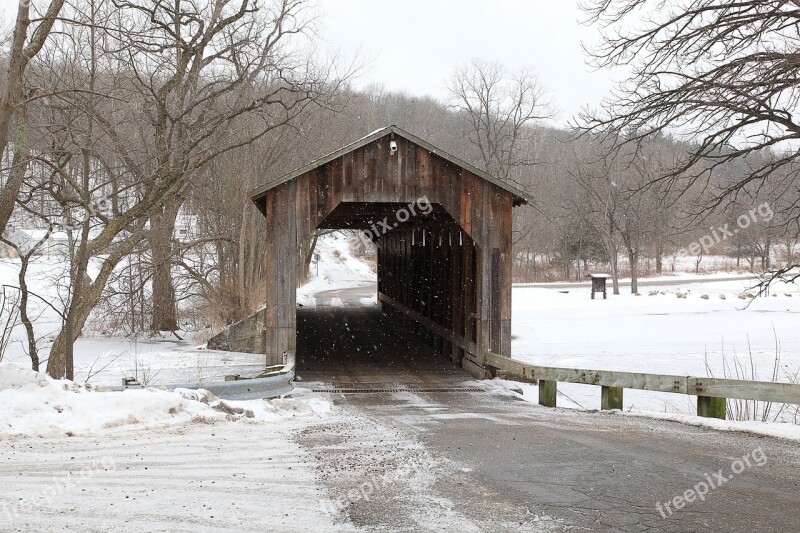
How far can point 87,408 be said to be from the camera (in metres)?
6.85

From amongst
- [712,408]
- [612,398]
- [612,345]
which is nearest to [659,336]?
[612,345]

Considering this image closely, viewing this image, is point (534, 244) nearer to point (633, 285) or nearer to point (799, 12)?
point (633, 285)

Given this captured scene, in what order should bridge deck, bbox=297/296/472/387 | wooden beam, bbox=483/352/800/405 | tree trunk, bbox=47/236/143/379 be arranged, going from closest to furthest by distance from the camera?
wooden beam, bbox=483/352/800/405 < tree trunk, bbox=47/236/143/379 < bridge deck, bbox=297/296/472/387

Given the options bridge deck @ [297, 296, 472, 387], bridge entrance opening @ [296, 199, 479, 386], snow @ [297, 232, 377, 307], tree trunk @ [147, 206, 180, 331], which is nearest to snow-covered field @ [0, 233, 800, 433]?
tree trunk @ [147, 206, 180, 331]

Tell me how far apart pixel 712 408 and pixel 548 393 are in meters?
2.41

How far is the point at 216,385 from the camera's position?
8.66 m

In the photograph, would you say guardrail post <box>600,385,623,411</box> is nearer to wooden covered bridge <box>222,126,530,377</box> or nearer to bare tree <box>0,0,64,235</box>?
wooden covered bridge <box>222,126,530,377</box>

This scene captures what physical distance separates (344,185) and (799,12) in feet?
22.9

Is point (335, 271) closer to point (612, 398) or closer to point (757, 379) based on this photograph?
point (757, 379)

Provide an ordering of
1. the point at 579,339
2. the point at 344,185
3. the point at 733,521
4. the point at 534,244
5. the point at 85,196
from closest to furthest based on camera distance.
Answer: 1. the point at 733,521
2. the point at 85,196
3. the point at 344,185
4. the point at 579,339
5. the point at 534,244

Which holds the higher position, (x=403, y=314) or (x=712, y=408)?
(x=403, y=314)

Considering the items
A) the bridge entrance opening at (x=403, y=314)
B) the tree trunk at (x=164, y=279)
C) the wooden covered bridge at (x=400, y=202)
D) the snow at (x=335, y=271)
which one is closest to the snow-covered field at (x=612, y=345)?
the tree trunk at (x=164, y=279)

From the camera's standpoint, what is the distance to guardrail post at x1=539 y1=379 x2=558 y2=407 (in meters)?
9.99

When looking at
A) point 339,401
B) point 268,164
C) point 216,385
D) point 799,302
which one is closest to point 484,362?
point 339,401
